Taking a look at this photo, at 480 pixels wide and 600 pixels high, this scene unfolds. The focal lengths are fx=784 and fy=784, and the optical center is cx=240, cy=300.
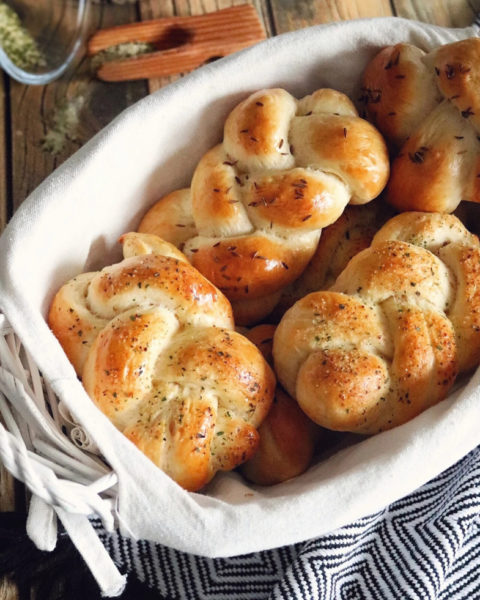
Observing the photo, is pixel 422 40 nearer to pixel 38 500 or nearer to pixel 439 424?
pixel 439 424

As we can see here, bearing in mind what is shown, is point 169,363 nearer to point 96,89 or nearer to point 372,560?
point 372,560

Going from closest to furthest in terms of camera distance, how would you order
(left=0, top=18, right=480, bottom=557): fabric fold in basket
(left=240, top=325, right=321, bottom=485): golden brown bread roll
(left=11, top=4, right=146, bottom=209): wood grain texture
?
(left=0, top=18, right=480, bottom=557): fabric fold in basket, (left=240, top=325, right=321, bottom=485): golden brown bread roll, (left=11, top=4, right=146, bottom=209): wood grain texture

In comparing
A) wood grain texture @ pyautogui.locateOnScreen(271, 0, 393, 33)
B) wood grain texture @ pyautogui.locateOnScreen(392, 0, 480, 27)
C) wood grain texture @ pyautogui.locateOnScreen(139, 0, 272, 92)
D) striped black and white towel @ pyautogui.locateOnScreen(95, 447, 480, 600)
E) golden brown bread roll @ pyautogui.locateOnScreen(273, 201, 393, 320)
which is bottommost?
striped black and white towel @ pyautogui.locateOnScreen(95, 447, 480, 600)

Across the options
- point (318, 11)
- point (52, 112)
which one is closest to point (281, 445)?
point (52, 112)

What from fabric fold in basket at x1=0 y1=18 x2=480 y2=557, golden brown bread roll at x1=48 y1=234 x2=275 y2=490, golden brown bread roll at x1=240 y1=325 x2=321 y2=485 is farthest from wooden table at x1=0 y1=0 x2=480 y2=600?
golden brown bread roll at x1=240 y1=325 x2=321 y2=485

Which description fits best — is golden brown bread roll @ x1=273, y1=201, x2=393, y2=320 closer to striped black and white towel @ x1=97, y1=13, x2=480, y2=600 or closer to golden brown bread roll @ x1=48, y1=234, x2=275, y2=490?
golden brown bread roll @ x1=48, y1=234, x2=275, y2=490

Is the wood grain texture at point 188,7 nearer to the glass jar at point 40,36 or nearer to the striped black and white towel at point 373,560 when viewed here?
the glass jar at point 40,36
